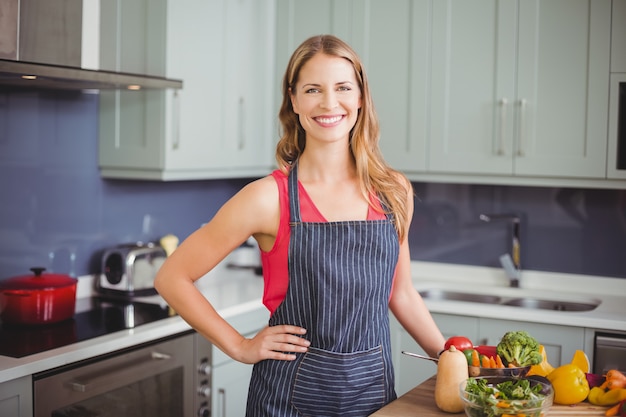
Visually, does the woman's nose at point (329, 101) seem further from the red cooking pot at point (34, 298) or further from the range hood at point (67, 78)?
the red cooking pot at point (34, 298)

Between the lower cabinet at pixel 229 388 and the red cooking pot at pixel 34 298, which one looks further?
the lower cabinet at pixel 229 388

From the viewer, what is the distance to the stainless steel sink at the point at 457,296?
12.6ft

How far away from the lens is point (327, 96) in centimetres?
202

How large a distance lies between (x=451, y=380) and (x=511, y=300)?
7.10 ft

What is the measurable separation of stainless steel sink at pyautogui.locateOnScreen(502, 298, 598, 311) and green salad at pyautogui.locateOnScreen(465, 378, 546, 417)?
209cm

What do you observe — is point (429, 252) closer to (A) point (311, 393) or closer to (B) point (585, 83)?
(B) point (585, 83)

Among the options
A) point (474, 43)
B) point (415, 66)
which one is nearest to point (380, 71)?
point (415, 66)

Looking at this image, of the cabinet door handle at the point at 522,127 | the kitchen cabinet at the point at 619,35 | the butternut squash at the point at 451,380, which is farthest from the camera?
the cabinet door handle at the point at 522,127

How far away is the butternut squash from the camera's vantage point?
1741mm

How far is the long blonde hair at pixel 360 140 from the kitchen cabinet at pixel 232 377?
1315 mm

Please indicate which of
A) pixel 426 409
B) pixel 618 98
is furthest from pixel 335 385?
pixel 618 98

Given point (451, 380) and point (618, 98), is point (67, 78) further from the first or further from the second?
point (618, 98)

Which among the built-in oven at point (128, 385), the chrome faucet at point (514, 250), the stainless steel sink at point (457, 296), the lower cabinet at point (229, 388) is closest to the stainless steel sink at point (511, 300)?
the stainless steel sink at point (457, 296)

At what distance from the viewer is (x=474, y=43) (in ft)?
12.0
